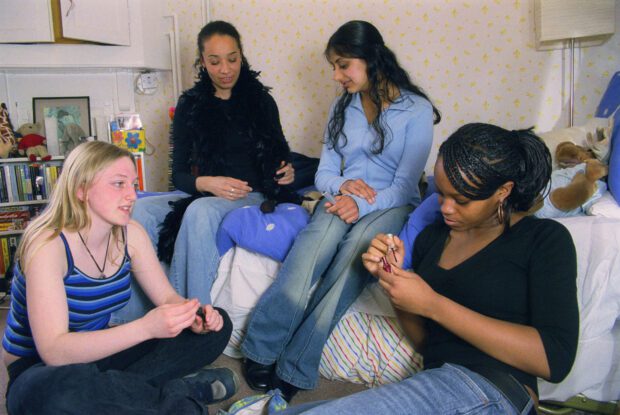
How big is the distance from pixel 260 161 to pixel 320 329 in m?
0.80

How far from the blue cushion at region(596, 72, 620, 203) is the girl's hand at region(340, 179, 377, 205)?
0.69 metres

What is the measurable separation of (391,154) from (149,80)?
2.00 m

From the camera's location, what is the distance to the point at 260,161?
6.76 ft

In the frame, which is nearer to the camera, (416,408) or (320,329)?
(416,408)

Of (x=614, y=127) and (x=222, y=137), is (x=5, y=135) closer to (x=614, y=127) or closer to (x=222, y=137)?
(x=222, y=137)

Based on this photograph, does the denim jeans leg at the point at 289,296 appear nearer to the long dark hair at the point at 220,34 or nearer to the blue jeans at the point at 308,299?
the blue jeans at the point at 308,299

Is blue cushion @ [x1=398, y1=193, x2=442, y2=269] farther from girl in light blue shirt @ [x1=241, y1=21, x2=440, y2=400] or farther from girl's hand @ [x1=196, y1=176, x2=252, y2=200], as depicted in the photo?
girl's hand @ [x1=196, y1=176, x2=252, y2=200]

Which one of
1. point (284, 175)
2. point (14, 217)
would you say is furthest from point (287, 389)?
point (14, 217)

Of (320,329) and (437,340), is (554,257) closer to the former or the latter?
(437,340)

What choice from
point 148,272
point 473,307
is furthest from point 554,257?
point 148,272

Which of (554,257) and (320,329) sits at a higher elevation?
(554,257)

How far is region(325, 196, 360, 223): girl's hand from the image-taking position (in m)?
1.62

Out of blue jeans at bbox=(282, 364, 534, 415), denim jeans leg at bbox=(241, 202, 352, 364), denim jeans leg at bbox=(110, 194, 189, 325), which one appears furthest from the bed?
blue jeans at bbox=(282, 364, 534, 415)

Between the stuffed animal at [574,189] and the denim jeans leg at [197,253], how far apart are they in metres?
1.02
